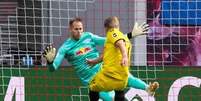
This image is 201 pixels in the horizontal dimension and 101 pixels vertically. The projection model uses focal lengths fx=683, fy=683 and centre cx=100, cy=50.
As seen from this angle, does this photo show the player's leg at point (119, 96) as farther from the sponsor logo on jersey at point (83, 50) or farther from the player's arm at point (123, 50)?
the sponsor logo on jersey at point (83, 50)

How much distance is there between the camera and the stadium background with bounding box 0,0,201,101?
41.6ft

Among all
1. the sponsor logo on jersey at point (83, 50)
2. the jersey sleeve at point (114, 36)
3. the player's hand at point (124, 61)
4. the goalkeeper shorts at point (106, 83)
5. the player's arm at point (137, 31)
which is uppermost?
the player's arm at point (137, 31)

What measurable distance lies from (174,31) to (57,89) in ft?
10.1

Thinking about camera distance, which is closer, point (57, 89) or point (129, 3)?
point (57, 89)

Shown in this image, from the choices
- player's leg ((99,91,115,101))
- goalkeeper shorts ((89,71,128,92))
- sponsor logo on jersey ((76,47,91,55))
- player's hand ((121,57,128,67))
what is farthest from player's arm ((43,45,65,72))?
player's hand ((121,57,128,67))

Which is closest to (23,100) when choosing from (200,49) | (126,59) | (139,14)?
(139,14)

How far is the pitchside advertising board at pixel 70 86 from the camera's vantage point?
12633 mm

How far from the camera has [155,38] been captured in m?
13.8

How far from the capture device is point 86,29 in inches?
549

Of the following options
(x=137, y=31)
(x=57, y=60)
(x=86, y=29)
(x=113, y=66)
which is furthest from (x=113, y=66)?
(x=86, y=29)

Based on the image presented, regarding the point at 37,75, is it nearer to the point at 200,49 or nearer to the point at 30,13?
the point at 30,13

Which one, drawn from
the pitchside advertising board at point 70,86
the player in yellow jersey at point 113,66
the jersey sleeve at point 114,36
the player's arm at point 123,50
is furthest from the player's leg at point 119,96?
the pitchside advertising board at point 70,86

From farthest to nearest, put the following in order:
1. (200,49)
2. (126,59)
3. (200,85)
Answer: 1. (200,49)
2. (200,85)
3. (126,59)

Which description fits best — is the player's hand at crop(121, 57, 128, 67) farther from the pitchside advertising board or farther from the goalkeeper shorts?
the pitchside advertising board
